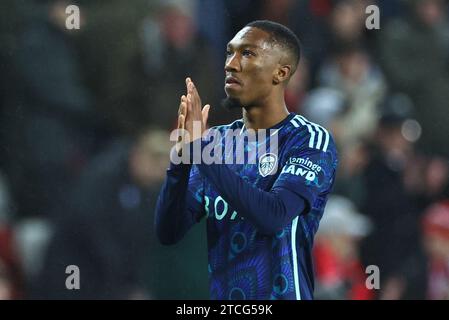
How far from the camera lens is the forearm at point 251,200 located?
2906mm

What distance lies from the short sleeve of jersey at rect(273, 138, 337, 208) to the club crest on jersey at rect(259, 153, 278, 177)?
0.03 meters

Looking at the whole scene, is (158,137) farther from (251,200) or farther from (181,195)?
(251,200)

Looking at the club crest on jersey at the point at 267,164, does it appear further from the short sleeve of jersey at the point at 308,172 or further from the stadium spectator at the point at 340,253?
the stadium spectator at the point at 340,253

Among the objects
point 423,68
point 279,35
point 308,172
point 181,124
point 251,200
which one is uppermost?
point 423,68

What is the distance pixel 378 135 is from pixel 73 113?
175 centimetres

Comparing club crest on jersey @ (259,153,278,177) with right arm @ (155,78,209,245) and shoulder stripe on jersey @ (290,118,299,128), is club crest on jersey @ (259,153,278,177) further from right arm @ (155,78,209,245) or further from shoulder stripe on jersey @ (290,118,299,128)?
right arm @ (155,78,209,245)

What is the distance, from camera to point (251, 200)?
291 centimetres

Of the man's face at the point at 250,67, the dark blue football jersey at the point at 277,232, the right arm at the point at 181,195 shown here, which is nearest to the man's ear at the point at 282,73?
the man's face at the point at 250,67

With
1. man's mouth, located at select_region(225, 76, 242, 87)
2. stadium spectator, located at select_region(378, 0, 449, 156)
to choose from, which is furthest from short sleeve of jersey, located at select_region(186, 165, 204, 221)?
stadium spectator, located at select_region(378, 0, 449, 156)

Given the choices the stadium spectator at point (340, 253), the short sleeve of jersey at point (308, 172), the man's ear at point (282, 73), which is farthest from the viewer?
the stadium spectator at point (340, 253)

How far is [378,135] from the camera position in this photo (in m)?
5.70

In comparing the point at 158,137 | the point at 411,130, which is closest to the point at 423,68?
the point at 411,130

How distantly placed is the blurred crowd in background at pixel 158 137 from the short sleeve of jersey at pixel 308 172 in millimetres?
1800

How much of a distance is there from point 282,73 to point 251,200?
573 millimetres
